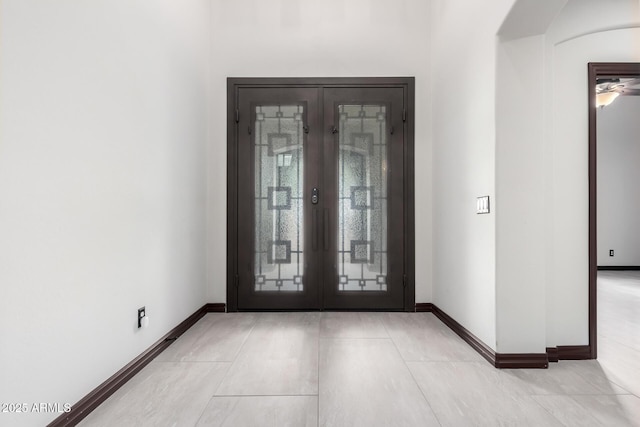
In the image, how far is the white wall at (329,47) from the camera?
3.69 meters

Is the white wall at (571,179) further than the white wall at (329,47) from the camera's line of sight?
No

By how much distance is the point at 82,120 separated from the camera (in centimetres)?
165

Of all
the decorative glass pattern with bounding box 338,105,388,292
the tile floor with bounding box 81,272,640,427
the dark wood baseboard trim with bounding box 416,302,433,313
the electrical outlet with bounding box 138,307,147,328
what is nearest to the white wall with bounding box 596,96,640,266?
the tile floor with bounding box 81,272,640,427

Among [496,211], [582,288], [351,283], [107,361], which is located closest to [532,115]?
[496,211]

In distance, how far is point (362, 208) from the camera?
367 centimetres

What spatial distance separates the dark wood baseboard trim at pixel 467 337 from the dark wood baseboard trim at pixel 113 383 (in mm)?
2085

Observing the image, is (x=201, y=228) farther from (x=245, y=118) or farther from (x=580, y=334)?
(x=580, y=334)

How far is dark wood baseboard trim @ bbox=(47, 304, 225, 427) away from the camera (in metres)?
1.56

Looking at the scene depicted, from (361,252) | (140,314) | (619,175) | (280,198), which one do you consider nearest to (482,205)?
(361,252)

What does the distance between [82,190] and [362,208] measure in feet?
8.18

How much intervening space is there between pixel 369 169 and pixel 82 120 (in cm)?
254

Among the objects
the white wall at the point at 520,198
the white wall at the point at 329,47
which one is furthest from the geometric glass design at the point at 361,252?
the white wall at the point at 520,198

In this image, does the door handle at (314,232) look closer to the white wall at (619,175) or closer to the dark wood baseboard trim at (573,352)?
the dark wood baseboard trim at (573,352)

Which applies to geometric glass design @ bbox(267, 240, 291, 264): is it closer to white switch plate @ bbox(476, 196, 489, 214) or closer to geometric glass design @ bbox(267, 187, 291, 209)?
geometric glass design @ bbox(267, 187, 291, 209)
